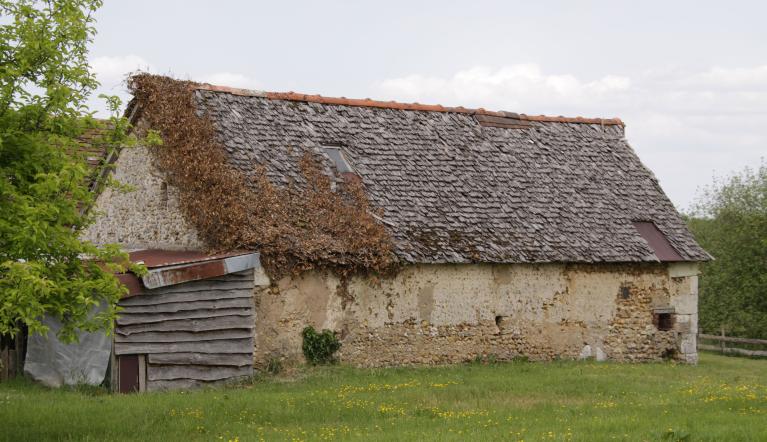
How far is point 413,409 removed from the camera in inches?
569

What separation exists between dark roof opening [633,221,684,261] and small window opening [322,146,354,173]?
24.4 ft

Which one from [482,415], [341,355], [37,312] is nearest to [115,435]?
[37,312]

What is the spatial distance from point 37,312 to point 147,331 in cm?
664

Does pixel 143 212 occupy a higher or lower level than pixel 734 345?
higher

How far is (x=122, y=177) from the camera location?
2178 centimetres

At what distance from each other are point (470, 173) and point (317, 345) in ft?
21.2

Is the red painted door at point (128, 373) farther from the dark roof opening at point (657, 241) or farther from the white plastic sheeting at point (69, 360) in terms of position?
the dark roof opening at point (657, 241)

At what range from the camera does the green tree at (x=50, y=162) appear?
11047 millimetres

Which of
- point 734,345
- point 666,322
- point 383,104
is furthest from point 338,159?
point 734,345

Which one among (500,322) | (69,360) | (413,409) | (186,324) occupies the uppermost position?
(186,324)

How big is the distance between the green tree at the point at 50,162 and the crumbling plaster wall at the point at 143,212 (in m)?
7.41

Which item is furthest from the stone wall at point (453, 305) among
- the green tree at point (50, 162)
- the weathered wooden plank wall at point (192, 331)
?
the green tree at point (50, 162)

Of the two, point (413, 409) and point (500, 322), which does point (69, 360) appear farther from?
point (500, 322)

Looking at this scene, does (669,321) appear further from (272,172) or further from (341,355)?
(272,172)
